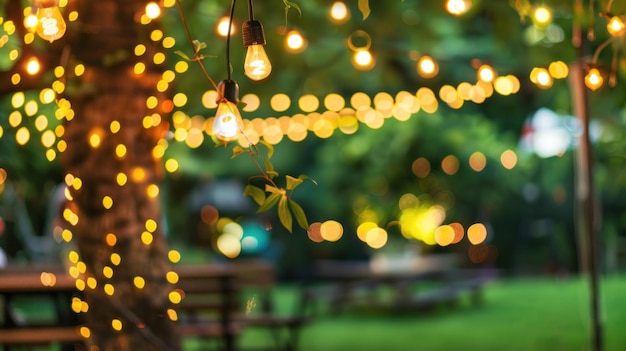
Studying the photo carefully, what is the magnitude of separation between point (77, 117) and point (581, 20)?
244 cm

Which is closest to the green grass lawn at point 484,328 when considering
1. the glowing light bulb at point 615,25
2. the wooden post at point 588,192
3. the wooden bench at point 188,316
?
the wooden bench at point 188,316

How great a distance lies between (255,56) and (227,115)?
0.55 feet

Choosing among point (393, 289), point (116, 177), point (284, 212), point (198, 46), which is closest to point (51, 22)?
point (198, 46)

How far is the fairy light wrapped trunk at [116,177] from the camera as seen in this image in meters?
4.41

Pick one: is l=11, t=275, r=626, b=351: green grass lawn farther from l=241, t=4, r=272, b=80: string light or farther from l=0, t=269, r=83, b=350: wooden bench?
l=241, t=4, r=272, b=80: string light

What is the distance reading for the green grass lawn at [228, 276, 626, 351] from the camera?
9164 mm

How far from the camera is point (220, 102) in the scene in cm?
270

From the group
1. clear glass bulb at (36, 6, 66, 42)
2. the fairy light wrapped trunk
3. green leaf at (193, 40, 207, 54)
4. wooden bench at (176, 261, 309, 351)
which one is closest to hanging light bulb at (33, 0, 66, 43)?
clear glass bulb at (36, 6, 66, 42)

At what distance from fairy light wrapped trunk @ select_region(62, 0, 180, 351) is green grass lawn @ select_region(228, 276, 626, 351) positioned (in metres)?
4.89

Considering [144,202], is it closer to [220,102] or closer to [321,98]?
[220,102]

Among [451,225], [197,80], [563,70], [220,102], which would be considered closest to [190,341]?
[197,80]

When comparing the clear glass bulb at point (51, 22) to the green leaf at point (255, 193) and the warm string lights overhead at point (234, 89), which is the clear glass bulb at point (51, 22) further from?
the green leaf at point (255, 193)

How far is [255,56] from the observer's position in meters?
2.65

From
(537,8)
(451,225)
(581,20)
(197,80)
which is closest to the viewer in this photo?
(581,20)
